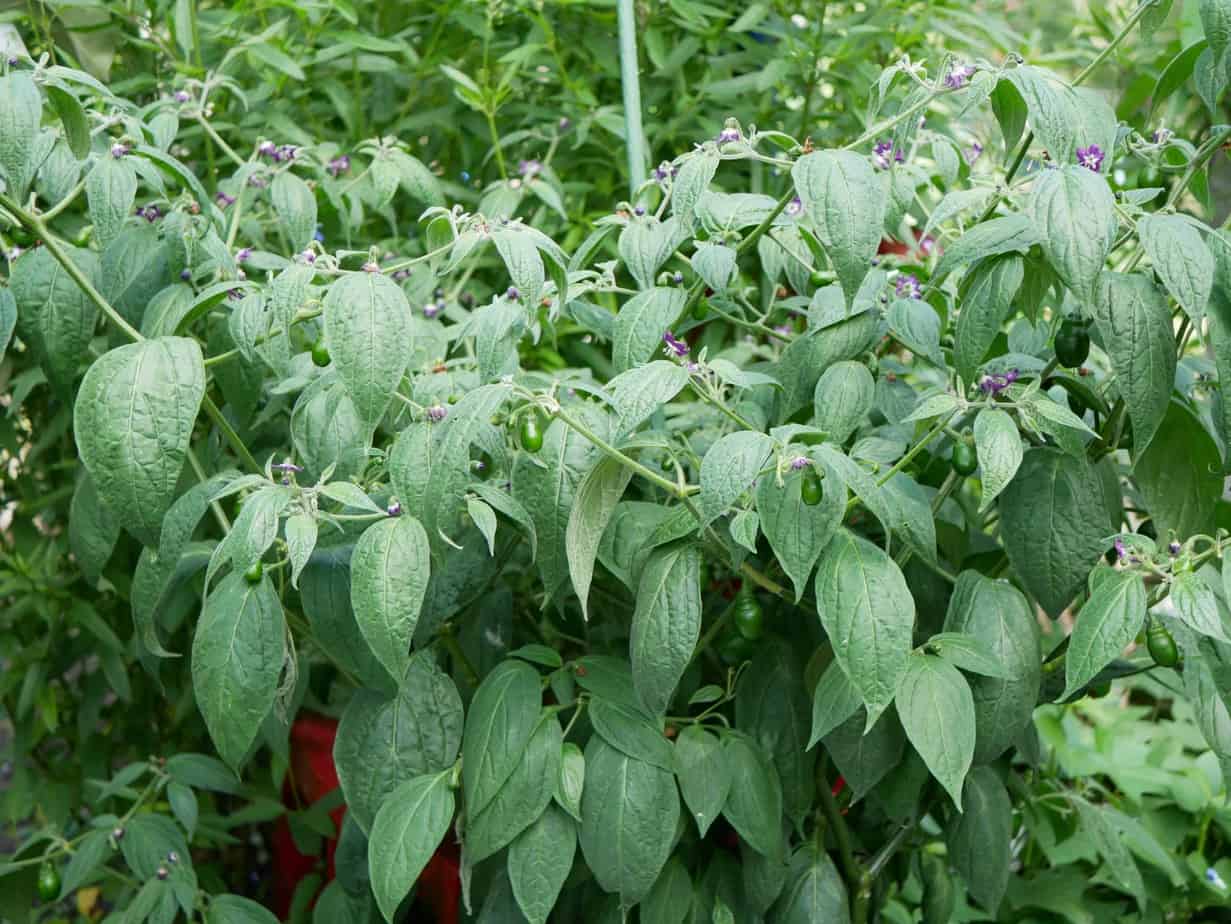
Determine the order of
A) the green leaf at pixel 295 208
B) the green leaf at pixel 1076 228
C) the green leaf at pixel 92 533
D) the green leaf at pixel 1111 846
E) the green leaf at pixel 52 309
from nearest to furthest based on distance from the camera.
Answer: the green leaf at pixel 1076 228, the green leaf at pixel 52 309, the green leaf at pixel 92 533, the green leaf at pixel 295 208, the green leaf at pixel 1111 846

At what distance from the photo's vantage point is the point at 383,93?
1873mm

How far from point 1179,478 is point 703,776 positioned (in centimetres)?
45

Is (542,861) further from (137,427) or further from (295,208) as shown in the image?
(295,208)

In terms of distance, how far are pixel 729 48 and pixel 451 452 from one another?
1.16 m

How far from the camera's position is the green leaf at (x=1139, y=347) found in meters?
0.95

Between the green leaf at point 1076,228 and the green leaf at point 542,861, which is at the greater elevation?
the green leaf at point 1076,228

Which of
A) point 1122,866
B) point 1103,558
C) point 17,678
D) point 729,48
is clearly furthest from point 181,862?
point 729,48

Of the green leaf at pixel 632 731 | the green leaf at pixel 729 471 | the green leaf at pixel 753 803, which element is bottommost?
the green leaf at pixel 753 803

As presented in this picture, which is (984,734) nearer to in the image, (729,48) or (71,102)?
(71,102)

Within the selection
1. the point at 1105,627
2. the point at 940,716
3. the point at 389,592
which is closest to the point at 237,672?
the point at 389,592

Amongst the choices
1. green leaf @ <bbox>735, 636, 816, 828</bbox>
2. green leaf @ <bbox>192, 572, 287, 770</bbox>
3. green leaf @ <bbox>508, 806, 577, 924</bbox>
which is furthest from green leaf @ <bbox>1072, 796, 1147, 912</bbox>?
green leaf @ <bbox>192, 572, 287, 770</bbox>

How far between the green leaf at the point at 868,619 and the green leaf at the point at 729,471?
0.10m

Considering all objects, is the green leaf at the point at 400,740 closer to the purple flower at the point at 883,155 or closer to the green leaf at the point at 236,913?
the green leaf at the point at 236,913

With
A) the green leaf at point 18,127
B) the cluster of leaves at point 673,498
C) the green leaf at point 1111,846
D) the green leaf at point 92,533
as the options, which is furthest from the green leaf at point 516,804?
the green leaf at point 1111,846
